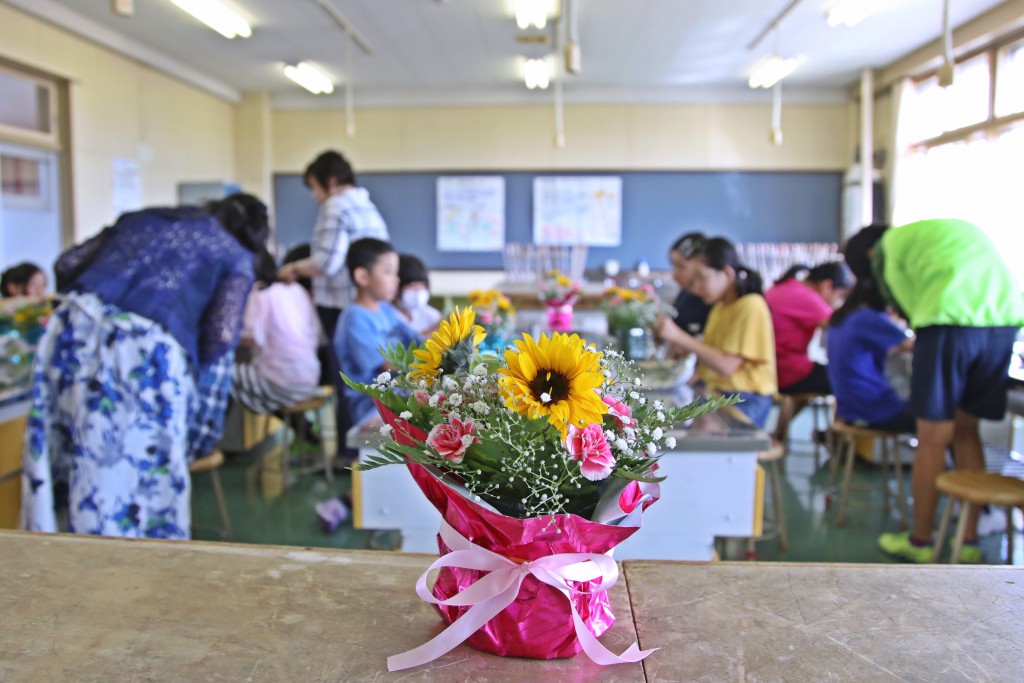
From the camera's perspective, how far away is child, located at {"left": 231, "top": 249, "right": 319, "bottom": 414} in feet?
13.1

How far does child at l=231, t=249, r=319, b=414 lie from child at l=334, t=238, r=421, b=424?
807 millimetres

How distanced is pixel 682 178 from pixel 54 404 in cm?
753

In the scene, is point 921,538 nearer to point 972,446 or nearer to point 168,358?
point 972,446

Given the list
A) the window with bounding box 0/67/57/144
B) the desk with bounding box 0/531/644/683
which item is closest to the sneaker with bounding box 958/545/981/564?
the desk with bounding box 0/531/644/683

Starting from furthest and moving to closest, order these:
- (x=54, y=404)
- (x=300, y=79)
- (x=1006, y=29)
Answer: (x=300, y=79) < (x=1006, y=29) < (x=54, y=404)

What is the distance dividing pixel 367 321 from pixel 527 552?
244 cm

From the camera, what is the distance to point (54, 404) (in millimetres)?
2441

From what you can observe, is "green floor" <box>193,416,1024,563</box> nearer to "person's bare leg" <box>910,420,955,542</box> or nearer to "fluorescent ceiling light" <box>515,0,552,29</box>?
"person's bare leg" <box>910,420,955,542</box>

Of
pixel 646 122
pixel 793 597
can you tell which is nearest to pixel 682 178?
pixel 646 122

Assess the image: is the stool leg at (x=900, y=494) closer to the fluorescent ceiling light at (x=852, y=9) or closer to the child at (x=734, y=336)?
the child at (x=734, y=336)

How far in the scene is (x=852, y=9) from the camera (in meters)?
5.42

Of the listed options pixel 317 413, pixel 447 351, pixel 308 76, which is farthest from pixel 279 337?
pixel 308 76

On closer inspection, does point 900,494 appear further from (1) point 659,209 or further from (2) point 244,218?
(1) point 659,209

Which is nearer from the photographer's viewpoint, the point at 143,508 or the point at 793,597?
the point at 793,597
